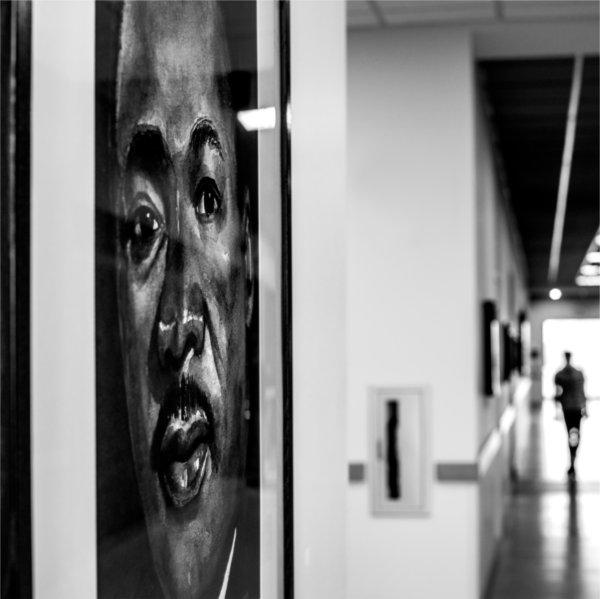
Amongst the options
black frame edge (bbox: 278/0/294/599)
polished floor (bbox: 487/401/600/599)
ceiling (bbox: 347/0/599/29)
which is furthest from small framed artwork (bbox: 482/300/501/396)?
black frame edge (bbox: 278/0/294/599)

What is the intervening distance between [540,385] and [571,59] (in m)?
36.3

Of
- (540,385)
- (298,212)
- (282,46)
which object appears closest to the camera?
(282,46)

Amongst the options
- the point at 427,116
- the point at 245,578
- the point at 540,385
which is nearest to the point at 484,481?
the point at 427,116

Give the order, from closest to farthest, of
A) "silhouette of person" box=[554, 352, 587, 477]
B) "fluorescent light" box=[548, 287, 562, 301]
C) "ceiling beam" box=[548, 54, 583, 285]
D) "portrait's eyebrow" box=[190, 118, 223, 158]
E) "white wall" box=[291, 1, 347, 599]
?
"portrait's eyebrow" box=[190, 118, 223, 158], "white wall" box=[291, 1, 347, 599], "ceiling beam" box=[548, 54, 583, 285], "silhouette of person" box=[554, 352, 587, 477], "fluorescent light" box=[548, 287, 562, 301]

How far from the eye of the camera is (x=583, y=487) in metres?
17.0

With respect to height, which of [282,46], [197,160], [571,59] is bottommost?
[197,160]

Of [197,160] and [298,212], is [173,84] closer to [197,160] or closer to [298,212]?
[197,160]

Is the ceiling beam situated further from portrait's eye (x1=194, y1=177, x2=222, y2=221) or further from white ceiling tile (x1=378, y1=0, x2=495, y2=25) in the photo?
portrait's eye (x1=194, y1=177, x2=222, y2=221)

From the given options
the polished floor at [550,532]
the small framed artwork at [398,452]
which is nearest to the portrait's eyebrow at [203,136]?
the small framed artwork at [398,452]

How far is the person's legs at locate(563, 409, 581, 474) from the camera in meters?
18.8

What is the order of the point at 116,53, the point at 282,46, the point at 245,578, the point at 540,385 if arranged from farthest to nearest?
1. the point at 540,385
2. the point at 282,46
3. the point at 245,578
4. the point at 116,53

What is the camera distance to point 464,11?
24.2 ft

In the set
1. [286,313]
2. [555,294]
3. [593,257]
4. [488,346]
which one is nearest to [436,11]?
[488,346]

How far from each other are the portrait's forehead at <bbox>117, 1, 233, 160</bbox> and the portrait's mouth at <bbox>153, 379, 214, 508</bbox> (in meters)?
0.41
